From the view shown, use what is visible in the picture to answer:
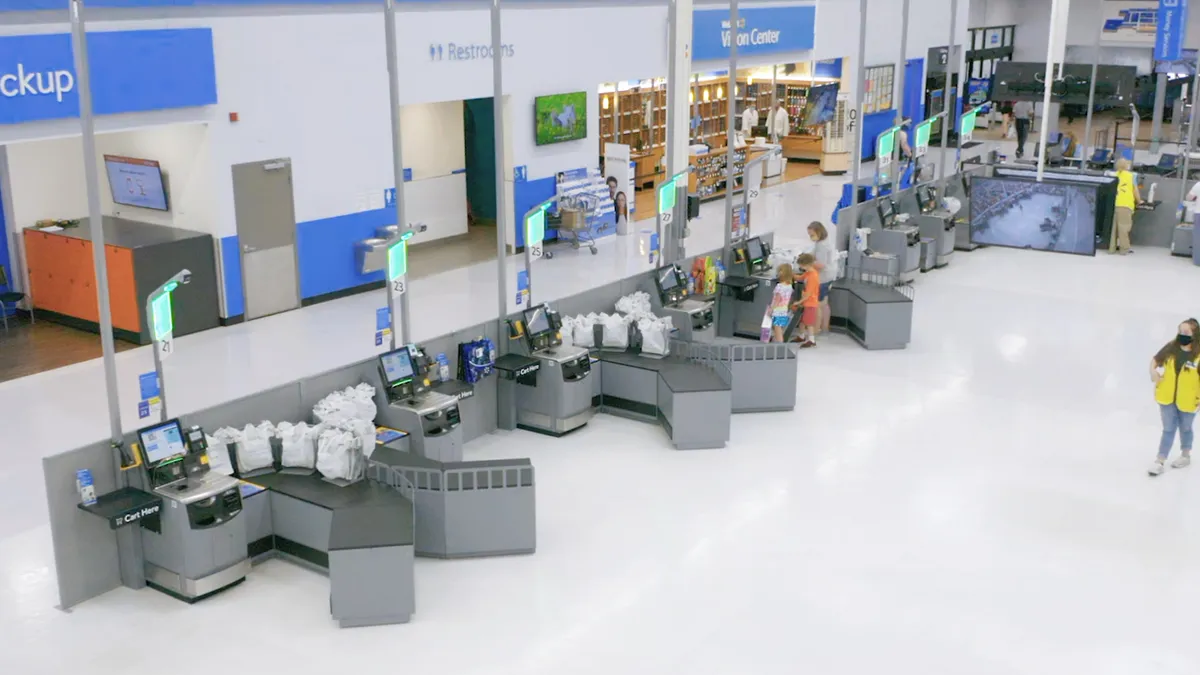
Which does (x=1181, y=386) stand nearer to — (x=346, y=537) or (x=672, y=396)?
(x=672, y=396)

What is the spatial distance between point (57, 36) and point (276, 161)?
303 centimetres

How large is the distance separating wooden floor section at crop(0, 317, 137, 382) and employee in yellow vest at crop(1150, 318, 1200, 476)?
33.9ft

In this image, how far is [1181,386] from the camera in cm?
938

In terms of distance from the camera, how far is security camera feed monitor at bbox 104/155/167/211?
14.1m

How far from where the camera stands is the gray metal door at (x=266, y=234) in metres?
14.0

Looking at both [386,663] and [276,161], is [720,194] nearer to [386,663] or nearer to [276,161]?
[276,161]

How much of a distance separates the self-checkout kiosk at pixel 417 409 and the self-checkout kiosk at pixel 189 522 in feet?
5.64

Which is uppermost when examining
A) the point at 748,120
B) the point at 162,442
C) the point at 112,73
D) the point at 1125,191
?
the point at 112,73

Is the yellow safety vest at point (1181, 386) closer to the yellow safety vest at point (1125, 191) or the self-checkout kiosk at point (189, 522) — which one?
the self-checkout kiosk at point (189, 522)

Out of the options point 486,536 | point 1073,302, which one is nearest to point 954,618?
point 486,536

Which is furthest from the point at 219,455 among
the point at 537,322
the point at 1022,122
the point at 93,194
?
the point at 1022,122

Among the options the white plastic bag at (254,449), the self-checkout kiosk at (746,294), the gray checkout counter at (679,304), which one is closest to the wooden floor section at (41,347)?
the white plastic bag at (254,449)

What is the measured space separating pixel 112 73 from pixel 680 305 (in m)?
6.26

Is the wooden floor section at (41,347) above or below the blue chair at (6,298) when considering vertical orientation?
below
